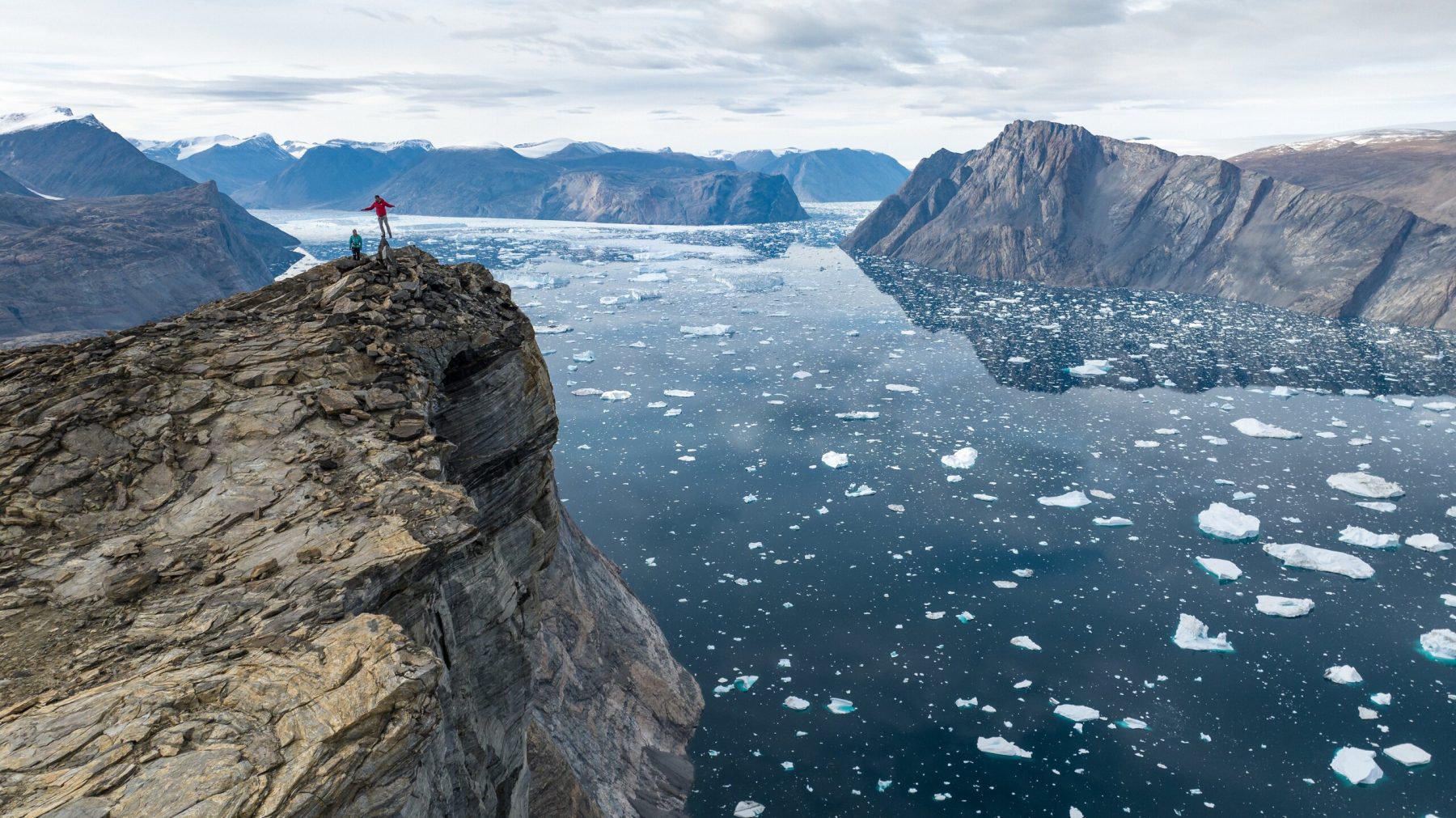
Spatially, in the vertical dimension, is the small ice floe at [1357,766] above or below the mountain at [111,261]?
below

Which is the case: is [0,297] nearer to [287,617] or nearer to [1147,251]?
[287,617]

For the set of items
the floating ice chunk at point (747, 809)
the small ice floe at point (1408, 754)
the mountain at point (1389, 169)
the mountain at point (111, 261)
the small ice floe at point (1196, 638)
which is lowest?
the floating ice chunk at point (747, 809)

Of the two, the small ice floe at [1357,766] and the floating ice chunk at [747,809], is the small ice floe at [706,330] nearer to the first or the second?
the floating ice chunk at [747,809]

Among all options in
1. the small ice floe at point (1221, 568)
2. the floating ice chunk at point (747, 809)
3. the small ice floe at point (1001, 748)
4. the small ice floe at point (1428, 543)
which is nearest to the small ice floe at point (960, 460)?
the small ice floe at point (1221, 568)

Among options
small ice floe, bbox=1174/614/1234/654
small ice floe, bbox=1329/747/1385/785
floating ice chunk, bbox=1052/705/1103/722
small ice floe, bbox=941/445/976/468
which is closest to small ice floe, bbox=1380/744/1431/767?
small ice floe, bbox=1329/747/1385/785

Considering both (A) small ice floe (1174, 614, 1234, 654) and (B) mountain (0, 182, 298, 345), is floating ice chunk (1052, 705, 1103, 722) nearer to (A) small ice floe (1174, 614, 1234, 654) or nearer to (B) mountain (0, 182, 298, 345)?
(A) small ice floe (1174, 614, 1234, 654)

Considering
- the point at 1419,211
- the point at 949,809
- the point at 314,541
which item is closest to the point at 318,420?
the point at 314,541

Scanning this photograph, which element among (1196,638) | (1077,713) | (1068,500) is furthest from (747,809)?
(1068,500)
